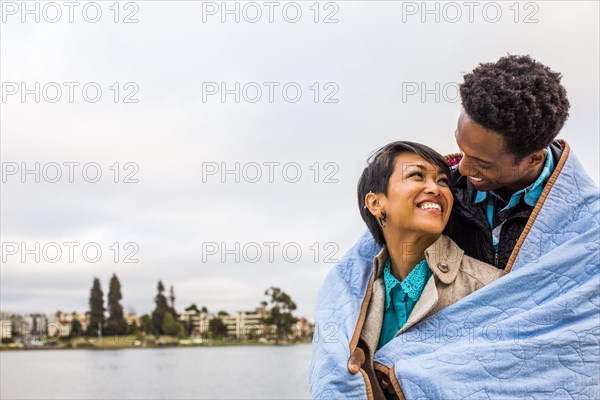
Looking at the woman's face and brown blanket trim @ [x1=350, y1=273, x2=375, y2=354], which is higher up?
the woman's face

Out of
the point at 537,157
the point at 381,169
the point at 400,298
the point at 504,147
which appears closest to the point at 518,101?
the point at 504,147

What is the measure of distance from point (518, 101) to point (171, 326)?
73.1 meters

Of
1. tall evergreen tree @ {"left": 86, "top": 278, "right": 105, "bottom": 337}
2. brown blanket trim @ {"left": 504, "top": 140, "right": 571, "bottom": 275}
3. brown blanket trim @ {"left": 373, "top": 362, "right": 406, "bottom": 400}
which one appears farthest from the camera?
tall evergreen tree @ {"left": 86, "top": 278, "right": 105, "bottom": 337}

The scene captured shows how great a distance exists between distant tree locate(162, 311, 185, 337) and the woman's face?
68034 mm

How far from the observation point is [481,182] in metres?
3.35

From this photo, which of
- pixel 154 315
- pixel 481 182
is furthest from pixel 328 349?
pixel 154 315

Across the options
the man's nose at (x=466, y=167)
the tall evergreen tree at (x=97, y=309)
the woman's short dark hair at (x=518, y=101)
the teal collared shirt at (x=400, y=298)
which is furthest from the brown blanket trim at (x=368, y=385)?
the tall evergreen tree at (x=97, y=309)

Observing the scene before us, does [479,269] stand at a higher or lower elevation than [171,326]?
higher

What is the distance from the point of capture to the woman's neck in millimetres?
3428

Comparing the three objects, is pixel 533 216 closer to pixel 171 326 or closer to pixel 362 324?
pixel 362 324

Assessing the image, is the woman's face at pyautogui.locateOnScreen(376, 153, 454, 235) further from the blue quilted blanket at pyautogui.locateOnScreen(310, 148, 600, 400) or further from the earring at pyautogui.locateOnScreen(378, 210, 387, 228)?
the blue quilted blanket at pyautogui.locateOnScreen(310, 148, 600, 400)

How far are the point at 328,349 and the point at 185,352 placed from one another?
105661mm

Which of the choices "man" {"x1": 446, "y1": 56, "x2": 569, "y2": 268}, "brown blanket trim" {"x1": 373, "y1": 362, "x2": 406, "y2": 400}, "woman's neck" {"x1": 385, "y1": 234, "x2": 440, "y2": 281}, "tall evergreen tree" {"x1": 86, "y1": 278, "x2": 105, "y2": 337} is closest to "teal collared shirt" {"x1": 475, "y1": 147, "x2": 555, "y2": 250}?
"man" {"x1": 446, "y1": 56, "x2": 569, "y2": 268}

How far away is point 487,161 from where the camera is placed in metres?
3.23
